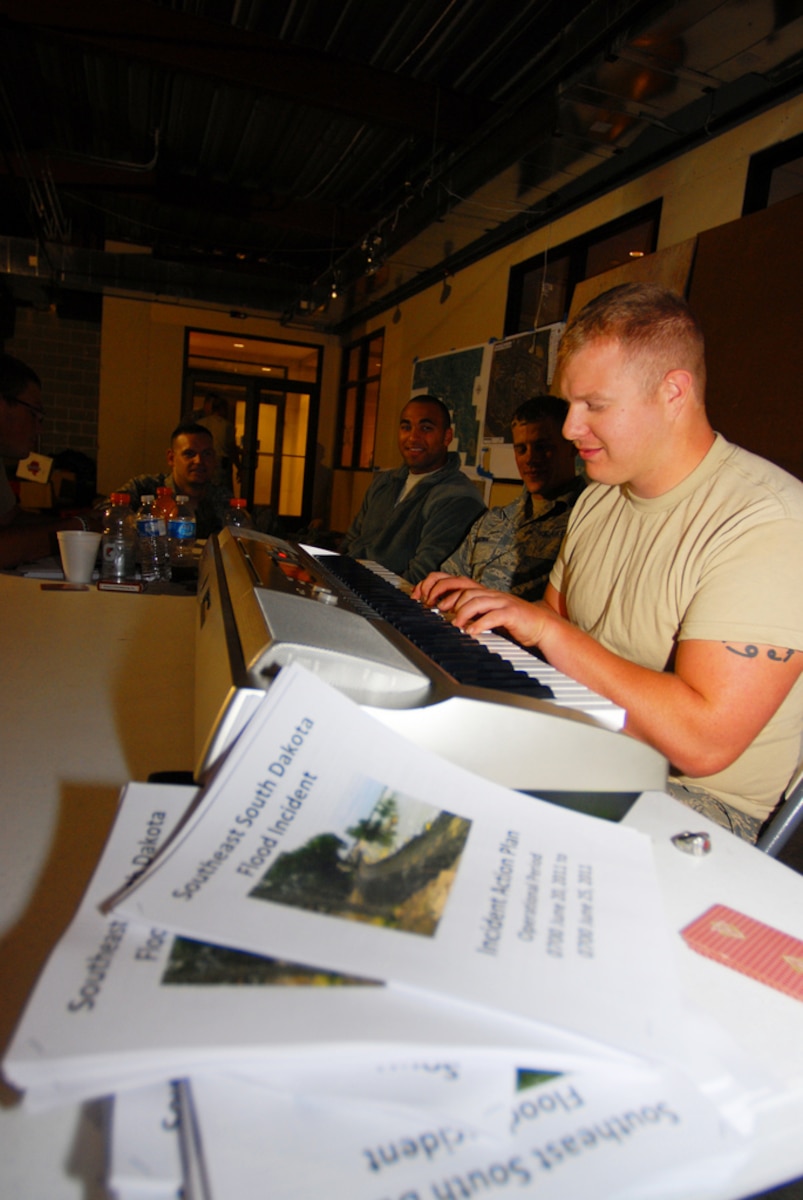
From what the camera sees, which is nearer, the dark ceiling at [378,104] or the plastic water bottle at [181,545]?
the plastic water bottle at [181,545]

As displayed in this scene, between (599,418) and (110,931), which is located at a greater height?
(599,418)

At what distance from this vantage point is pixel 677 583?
102 cm

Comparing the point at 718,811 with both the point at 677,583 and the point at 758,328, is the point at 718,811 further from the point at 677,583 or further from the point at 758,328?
the point at 758,328

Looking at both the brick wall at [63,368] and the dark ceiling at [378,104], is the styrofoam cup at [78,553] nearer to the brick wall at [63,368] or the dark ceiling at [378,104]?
the dark ceiling at [378,104]

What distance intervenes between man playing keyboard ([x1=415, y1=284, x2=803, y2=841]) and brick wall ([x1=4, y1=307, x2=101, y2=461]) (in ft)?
24.9

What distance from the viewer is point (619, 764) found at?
0.50 metres

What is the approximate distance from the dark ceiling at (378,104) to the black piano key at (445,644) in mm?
2064

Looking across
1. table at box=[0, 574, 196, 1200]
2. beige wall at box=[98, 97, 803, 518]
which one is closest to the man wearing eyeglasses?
table at box=[0, 574, 196, 1200]

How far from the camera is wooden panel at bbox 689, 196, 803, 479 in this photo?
2217 millimetres

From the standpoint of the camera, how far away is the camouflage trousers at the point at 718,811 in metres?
0.93

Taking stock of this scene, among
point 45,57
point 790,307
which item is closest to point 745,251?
point 790,307

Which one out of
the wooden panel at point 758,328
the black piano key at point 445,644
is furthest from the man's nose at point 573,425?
the wooden panel at point 758,328

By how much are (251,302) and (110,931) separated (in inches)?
283

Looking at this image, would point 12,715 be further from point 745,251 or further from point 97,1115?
point 745,251
